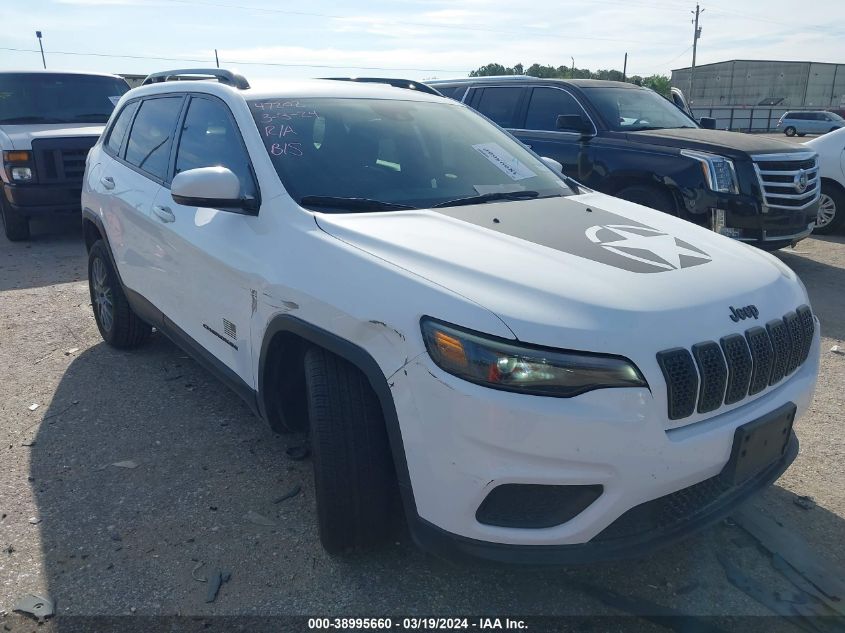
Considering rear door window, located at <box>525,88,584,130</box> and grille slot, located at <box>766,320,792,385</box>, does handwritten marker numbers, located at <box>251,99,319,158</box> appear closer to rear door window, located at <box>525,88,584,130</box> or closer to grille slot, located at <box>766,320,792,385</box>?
grille slot, located at <box>766,320,792,385</box>

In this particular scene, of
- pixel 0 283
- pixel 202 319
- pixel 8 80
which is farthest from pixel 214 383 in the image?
pixel 8 80

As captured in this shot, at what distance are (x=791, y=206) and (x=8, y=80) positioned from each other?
30.4ft

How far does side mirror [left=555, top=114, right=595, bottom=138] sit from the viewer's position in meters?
7.14

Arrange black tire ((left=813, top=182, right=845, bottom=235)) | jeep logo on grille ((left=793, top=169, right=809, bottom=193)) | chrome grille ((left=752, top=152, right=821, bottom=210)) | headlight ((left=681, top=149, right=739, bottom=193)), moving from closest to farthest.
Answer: headlight ((left=681, top=149, right=739, bottom=193))
chrome grille ((left=752, top=152, right=821, bottom=210))
jeep logo on grille ((left=793, top=169, right=809, bottom=193))
black tire ((left=813, top=182, right=845, bottom=235))

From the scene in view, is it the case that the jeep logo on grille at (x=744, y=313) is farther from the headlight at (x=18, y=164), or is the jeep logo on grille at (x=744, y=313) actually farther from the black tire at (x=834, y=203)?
the headlight at (x=18, y=164)

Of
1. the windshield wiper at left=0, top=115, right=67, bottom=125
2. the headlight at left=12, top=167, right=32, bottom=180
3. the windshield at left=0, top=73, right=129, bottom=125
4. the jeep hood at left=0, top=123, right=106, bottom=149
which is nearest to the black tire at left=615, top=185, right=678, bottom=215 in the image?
the jeep hood at left=0, top=123, right=106, bottom=149

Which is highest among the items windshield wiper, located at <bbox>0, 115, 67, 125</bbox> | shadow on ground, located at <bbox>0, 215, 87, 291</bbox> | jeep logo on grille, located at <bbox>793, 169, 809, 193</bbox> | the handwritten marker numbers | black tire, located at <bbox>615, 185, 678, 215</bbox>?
the handwritten marker numbers

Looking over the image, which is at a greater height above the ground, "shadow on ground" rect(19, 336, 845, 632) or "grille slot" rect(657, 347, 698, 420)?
"grille slot" rect(657, 347, 698, 420)

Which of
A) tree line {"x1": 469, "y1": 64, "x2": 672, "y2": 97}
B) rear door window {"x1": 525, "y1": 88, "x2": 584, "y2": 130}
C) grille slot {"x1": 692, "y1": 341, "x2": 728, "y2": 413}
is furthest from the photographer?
tree line {"x1": 469, "y1": 64, "x2": 672, "y2": 97}

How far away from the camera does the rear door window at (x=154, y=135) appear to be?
3.97m

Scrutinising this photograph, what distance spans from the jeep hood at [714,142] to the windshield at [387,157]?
3.55 metres

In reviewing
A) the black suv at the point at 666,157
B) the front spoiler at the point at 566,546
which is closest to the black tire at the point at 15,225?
the black suv at the point at 666,157

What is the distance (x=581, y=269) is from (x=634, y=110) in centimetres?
601

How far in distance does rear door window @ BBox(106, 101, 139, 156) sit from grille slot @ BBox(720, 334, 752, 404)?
3.98m
